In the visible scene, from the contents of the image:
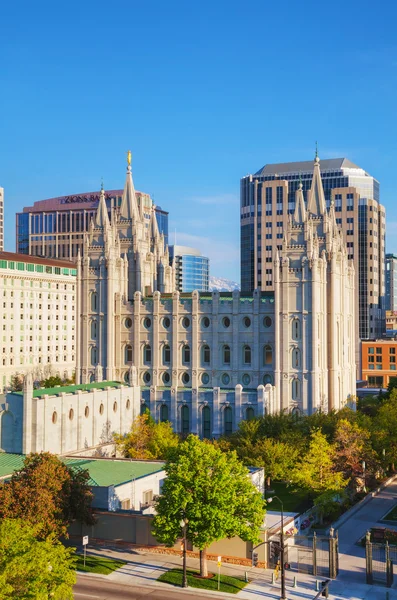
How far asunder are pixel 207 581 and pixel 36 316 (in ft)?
422

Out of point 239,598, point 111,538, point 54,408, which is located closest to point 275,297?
point 54,408

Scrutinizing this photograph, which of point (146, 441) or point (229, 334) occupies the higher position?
point (229, 334)

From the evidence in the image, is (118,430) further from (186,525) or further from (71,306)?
(71,306)

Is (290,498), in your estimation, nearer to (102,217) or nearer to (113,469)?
(113,469)

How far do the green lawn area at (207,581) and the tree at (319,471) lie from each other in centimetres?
1904

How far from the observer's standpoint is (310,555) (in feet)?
198

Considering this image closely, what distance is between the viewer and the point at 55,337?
184500 mm

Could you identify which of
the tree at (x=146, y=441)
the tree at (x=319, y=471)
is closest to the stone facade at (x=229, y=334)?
the tree at (x=146, y=441)

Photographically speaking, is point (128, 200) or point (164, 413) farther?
point (128, 200)

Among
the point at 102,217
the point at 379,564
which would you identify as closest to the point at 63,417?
the point at 379,564

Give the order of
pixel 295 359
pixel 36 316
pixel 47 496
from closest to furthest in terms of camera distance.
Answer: pixel 47 496 → pixel 295 359 → pixel 36 316

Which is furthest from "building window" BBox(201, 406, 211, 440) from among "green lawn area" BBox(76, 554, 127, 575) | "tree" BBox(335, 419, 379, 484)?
"green lawn area" BBox(76, 554, 127, 575)

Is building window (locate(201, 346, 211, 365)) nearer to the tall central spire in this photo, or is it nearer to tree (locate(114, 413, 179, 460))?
tree (locate(114, 413, 179, 460))

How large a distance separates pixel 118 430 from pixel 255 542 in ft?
147
